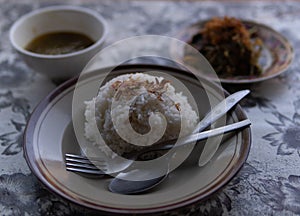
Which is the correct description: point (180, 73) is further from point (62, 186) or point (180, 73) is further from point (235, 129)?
point (62, 186)

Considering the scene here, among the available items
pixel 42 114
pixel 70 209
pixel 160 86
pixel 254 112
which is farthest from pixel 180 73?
pixel 70 209

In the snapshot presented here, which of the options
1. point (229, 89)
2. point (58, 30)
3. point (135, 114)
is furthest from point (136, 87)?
point (58, 30)

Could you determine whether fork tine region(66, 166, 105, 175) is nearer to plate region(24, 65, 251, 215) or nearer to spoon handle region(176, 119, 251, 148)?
plate region(24, 65, 251, 215)

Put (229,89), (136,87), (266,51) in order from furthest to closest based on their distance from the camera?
1. (266,51)
2. (229,89)
3. (136,87)

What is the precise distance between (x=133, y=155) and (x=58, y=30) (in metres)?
0.75

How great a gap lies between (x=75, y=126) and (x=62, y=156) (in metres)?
0.14

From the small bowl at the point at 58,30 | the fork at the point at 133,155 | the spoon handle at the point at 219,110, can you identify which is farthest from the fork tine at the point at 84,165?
the small bowl at the point at 58,30

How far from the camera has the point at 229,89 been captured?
4.66 ft

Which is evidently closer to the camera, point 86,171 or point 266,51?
point 86,171

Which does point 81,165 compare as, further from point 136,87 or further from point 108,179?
point 136,87

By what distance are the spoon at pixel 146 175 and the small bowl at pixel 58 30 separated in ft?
1.69

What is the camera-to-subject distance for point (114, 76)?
4.30 feet

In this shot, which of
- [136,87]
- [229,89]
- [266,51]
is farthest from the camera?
A: [266,51]

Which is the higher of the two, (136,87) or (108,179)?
(136,87)
